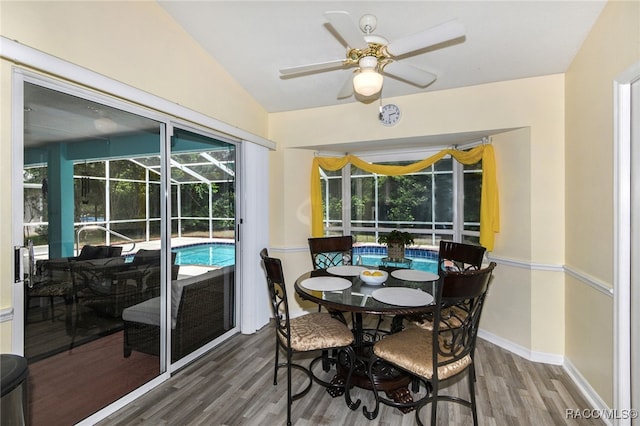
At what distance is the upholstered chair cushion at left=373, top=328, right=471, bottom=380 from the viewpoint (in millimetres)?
1751

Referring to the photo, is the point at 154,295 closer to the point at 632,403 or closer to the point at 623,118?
the point at 632,403

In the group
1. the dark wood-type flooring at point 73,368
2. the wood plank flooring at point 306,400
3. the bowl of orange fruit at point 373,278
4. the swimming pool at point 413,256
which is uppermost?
the bowl of orange fruit at point 373,278

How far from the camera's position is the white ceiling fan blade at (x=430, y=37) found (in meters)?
1.50

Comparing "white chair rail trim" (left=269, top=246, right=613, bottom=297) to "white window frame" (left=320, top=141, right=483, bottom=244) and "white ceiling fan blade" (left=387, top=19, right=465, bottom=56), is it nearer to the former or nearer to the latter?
"white window frame" (left=320, top=141, right=483, bottom=244)

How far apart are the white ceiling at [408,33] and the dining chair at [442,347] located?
179 cm

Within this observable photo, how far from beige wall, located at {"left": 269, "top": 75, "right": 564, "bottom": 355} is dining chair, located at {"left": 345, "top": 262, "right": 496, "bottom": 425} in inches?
52.5

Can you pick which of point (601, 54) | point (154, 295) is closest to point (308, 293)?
point (154, 295)

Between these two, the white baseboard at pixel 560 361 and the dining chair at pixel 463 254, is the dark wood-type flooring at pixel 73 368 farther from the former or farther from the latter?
the white baseboard at pixel 560 361

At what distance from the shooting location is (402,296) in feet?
6.52

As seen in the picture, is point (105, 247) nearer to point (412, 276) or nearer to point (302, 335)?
point (302, 335)

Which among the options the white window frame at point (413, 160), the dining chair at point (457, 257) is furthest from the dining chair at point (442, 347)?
the white window frame at point (413, 160)

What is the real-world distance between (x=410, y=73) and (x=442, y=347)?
1.87 m

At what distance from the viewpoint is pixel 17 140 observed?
1.51 meters

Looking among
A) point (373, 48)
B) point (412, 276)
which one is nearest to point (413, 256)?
point (412, 276)
